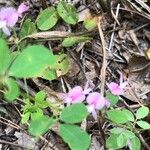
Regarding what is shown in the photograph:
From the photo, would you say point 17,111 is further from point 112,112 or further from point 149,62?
point 149,62

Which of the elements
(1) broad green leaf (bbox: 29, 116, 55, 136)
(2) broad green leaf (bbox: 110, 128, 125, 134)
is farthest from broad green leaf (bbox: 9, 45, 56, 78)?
(2) broad green leaf (bbox: 110, 128, 125, 134)

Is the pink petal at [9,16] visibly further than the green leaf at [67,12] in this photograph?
No

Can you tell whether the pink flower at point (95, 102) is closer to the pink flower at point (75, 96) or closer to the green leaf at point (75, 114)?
→ the pink flower at point (75, 96)

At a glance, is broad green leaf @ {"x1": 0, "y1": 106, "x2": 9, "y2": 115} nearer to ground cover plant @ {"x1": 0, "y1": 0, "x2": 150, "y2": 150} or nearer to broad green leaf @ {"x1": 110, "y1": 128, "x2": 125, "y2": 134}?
ground cover plant @ {"x1": 0, "y1": 0, "x2": 150, "y2": 150}

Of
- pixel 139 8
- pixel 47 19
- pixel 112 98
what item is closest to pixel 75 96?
pixel 112 98

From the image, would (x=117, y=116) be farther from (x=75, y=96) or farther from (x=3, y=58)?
(x=3, y=58)

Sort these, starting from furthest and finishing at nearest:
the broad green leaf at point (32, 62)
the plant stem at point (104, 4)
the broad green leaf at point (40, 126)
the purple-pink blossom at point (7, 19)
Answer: the plant stem at point (104, 4)
the purple-pink blossom at point (7, 19)
the broad green leaf at point (40, 126)
the broad green leaf at point (32, 62)

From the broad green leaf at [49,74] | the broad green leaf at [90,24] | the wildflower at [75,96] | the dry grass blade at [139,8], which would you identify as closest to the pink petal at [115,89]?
the wildflower at [75,96]
